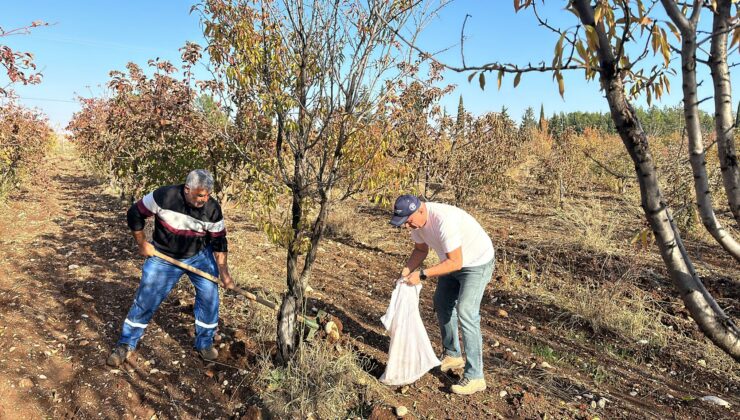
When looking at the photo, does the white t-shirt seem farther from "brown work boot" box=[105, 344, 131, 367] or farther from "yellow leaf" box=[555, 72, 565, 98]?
"brown work boot" box=[105, 344, 131, 367]

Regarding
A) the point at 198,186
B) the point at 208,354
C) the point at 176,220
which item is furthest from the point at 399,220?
the point at 208,354

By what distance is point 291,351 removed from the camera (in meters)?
3.21

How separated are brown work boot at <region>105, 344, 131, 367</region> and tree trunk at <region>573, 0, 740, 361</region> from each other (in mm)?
3446

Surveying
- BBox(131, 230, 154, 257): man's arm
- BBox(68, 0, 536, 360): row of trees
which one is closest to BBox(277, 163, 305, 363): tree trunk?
BBox(68, 0, 536, 360): row of trees

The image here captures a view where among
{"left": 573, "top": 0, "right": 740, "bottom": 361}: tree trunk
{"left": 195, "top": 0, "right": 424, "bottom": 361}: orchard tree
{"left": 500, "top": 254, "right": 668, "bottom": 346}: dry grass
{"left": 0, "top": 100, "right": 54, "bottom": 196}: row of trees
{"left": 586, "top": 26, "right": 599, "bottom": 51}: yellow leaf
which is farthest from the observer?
{"left": 0, "top": 100, "right": 54, "bottom": 196}: row of trees

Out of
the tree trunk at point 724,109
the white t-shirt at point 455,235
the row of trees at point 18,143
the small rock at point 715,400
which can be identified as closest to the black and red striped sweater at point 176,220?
the white t-shirt at point 455,235

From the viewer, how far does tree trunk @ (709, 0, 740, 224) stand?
1.22 meters

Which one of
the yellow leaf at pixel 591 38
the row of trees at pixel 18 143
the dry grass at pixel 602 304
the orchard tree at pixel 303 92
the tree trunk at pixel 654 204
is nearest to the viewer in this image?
the yellow leaf at pixel 591 38

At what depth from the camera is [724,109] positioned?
124 centimetres

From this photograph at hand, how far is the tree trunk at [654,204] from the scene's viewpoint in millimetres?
1196

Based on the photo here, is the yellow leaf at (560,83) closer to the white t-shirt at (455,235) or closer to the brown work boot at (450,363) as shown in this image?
the white t-shirt at (455,235)

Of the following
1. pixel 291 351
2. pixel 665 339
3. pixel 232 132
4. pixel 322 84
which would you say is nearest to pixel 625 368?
pixel 665 339

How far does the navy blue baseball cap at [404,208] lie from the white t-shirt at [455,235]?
0.19 m

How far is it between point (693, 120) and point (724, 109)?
9 cm
